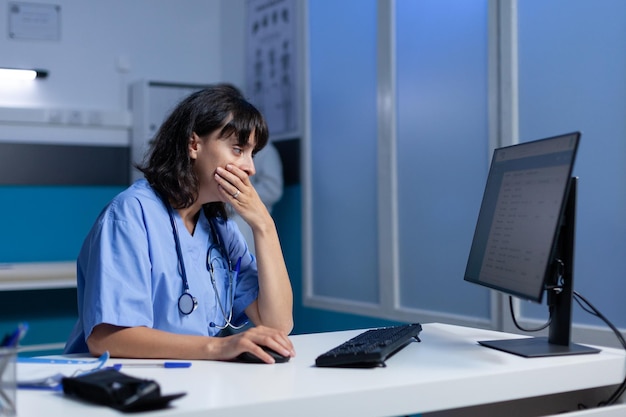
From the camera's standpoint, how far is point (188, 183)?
5.57ft

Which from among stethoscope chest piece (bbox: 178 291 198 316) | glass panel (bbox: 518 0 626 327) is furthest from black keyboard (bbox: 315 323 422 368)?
glass panel (bbox: 518 0 626 327)

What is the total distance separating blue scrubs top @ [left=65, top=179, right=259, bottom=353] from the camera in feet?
4.68

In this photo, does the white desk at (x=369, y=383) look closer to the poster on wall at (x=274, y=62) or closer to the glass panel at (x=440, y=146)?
the glass panel at (x=440, y=146)

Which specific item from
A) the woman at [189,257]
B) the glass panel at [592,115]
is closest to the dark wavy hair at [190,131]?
the woman at [189,257]

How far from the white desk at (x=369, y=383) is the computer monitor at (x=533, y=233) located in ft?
0.24

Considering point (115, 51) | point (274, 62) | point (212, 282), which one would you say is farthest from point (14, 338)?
point (115, 51)

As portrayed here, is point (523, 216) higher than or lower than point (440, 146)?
lower

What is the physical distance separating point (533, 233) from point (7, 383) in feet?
3.00

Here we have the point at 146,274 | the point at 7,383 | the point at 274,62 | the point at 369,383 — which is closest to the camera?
the point at 7,383

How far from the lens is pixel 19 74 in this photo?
14.0ft

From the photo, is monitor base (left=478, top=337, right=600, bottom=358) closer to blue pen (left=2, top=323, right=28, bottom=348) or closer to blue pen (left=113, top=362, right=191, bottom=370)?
blue pen (left=113, top=362, right=191, bottom=370)

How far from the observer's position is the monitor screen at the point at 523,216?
131cm

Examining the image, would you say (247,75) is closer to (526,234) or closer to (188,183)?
(188,183)

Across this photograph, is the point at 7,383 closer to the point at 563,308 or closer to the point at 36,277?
the point at 563,308
